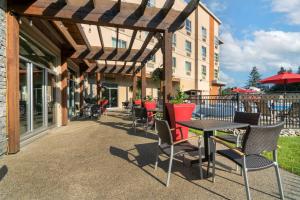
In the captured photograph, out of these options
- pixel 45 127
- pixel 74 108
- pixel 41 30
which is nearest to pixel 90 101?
pixel 74 108

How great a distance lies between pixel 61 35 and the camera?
26.9 ft

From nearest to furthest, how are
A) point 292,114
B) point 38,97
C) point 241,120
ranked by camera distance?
point 241,120 → point 38,97 → point 292,114

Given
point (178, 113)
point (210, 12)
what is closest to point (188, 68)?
point (210, 12)

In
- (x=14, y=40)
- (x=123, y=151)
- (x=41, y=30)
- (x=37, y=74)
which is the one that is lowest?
(x=123, y=151)

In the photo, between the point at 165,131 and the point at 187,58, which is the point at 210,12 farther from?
the point at 165,131

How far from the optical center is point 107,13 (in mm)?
5875

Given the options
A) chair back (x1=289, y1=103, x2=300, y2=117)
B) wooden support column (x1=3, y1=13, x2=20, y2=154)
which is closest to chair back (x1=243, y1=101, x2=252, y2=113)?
chair back (x1=289, y1=103, x2=300, y2=117)

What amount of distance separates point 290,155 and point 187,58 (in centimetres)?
2616

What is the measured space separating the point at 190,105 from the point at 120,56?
606 cm

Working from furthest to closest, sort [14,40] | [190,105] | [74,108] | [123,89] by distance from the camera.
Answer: [123,89] < [74,108] < [190,105] < [14,40]

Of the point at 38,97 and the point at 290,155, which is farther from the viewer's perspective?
the point at 38,97

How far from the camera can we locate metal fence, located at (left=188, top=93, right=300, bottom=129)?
860cm

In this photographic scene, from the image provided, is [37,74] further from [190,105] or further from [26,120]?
[190,105]

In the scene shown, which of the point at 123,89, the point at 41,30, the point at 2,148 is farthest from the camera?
the point at 123,89
